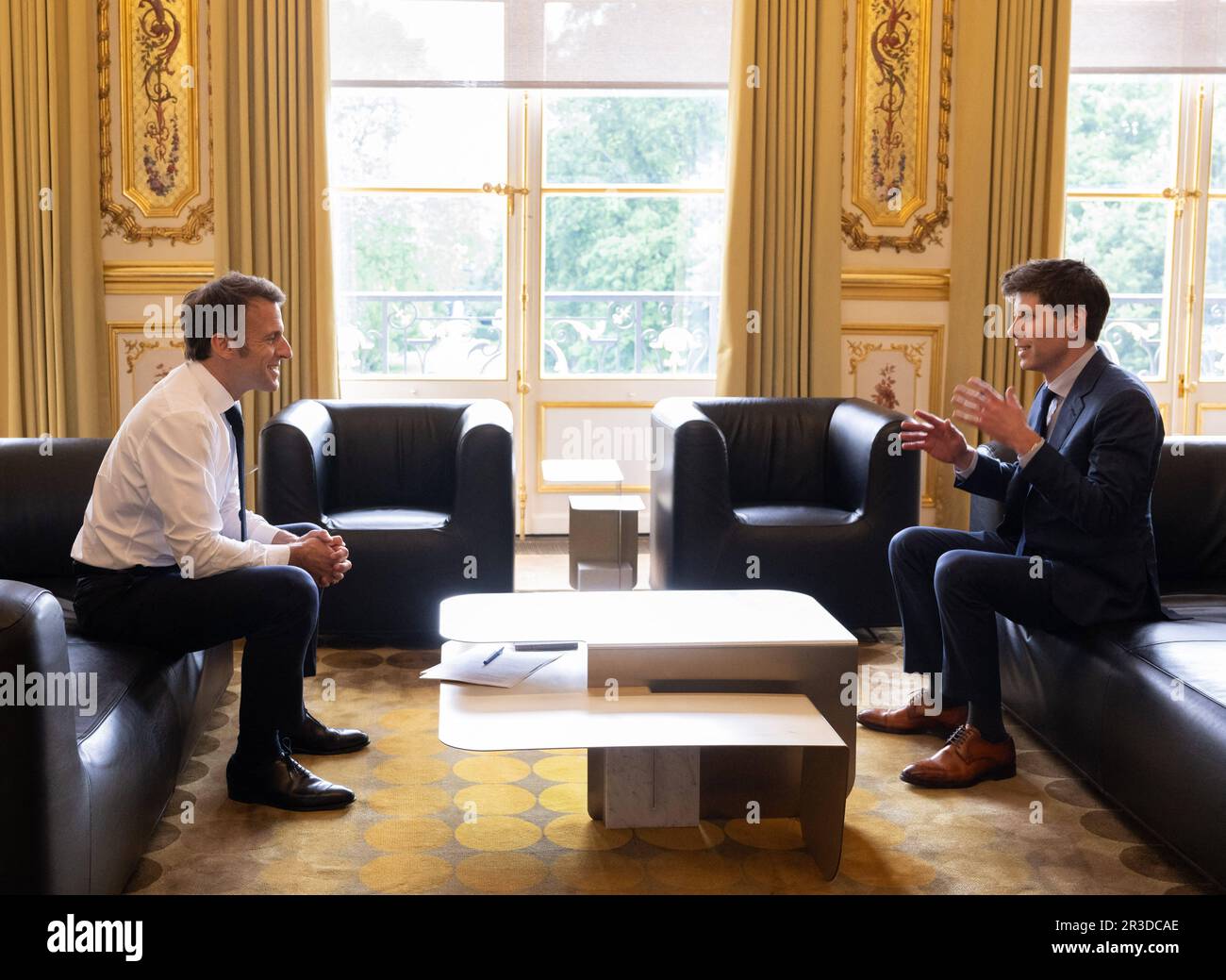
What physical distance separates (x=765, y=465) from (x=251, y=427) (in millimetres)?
2141

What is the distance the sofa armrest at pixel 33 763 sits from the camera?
5.84ft

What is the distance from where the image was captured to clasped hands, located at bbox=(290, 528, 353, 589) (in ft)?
8.96

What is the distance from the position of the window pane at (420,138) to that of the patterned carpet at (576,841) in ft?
9.83

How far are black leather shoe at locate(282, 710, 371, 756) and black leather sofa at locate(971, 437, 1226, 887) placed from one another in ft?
5.30

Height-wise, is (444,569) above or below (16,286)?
below

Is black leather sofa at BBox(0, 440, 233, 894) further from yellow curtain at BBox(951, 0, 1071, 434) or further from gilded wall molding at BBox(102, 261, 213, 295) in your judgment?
yellow curtain at BBox(951, 0, 1071, 434)

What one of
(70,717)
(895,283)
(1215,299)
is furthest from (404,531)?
(1215,299)

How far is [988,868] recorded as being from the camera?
7.91 feet

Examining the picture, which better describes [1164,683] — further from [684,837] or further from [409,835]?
[409,835]

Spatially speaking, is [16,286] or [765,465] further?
[16,286]

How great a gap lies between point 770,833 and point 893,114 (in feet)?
11.7

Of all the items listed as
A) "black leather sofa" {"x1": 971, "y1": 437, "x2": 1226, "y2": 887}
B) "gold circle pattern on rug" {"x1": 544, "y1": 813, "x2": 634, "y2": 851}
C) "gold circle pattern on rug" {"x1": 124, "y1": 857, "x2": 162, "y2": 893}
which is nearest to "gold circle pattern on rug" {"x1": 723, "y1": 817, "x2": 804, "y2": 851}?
"gold circle pattern on rug" {"x1": 544, "y1": 813, "x2": 634, "y2": 851}

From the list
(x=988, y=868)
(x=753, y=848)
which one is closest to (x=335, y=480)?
(x=753, y=848)
